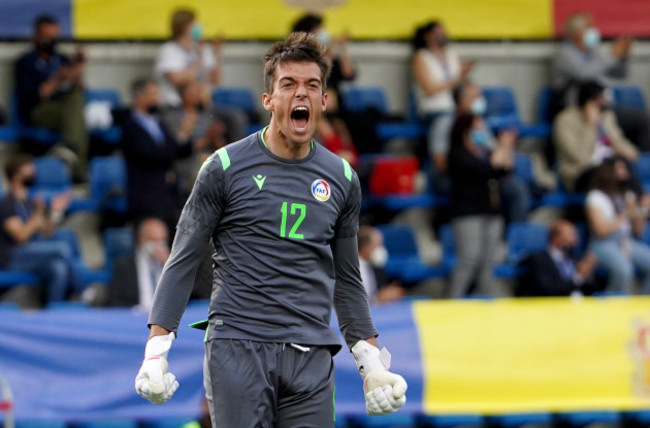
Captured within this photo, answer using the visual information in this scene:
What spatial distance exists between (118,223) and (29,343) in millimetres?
3153

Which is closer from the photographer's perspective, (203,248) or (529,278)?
(203,248)

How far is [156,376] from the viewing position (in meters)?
4.43

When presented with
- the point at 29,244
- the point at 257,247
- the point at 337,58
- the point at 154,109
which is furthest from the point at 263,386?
the point at 337,58

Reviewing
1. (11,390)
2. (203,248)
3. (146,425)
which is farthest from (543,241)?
(203,248)

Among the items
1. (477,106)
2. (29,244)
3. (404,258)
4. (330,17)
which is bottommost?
(29,244)

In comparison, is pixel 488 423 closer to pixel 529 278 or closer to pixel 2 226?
pixel 529 278

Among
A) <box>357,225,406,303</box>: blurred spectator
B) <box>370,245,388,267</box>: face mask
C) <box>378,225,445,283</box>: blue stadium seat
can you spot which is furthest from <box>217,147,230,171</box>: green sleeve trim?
<box>378,225,445,283</box>: blue stadium seat

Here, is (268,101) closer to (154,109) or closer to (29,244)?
(29,244)

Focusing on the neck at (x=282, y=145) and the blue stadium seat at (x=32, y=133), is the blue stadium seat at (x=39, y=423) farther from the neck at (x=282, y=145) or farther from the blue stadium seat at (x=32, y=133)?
the neck at (x=282, y=145)

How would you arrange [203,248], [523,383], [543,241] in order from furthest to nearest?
1. [543,241]
2. [523,383]
3. [203,248]

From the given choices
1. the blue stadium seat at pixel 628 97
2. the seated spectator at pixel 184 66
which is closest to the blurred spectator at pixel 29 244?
the seated spectator at pixel 184 66

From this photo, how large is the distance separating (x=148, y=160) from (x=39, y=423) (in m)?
2.87

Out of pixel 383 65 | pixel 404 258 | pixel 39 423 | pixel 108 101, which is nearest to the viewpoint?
pixel 39 423

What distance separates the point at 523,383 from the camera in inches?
352
